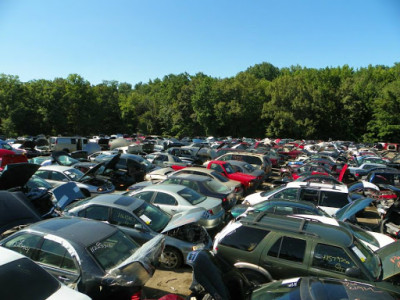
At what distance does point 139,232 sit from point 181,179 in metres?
4.11

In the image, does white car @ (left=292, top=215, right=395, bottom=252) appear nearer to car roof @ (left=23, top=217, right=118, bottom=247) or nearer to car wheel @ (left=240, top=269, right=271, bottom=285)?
car wheel @ (left=240, top=269, right=271, bottom=285)

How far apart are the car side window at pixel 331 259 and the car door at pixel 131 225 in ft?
10.6

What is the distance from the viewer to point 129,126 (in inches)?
2330

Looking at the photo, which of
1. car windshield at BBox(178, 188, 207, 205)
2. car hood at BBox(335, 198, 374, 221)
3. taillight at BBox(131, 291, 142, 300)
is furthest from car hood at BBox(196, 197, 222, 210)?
taillight at BBox(131, 291, 142, 300)

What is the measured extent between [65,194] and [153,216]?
8.53ft

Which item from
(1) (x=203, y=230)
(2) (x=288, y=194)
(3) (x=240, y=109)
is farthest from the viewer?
(3) (x=240, y=109)

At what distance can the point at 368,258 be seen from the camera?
4.86 metres

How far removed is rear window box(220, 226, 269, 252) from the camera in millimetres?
5176

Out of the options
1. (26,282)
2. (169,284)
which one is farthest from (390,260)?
(26,282)

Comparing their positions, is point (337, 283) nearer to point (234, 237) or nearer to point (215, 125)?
point (234, 237)

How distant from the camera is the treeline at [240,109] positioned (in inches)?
1780

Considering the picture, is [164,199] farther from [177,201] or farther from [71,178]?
[71,178]

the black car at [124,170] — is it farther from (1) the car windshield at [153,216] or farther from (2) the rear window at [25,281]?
(2) the rear window at [25,281]

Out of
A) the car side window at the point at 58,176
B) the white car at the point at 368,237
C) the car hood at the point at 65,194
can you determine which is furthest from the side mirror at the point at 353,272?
the car side window at the point at 58,176
